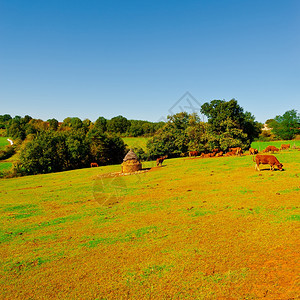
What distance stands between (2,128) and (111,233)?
175 m

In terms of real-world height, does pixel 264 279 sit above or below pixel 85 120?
below

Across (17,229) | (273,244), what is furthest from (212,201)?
(17,229)

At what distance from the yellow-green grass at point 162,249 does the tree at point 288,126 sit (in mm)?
93937

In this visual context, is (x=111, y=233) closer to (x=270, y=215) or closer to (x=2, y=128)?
(x=270, y=215)

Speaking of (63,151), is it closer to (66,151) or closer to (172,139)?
(66,151)

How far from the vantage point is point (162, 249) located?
902cm

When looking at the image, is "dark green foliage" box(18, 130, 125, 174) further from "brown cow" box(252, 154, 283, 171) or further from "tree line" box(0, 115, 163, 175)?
"brown cow" box(252, 154, 283, 171)

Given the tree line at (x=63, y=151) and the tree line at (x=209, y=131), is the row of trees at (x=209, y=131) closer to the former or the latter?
the tree line at (x=209, y=131)

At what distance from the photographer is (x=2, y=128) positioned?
503ft

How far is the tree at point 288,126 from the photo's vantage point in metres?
96.0

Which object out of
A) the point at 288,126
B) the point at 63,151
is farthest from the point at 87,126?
the point at 288,126

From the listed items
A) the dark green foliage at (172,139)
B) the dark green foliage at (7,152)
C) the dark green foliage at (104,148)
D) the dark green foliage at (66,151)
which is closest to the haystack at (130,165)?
the dark green foliage at (66,151)

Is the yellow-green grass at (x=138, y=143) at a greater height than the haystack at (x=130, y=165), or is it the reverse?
the yellow-green grass at (x=138, y=143)

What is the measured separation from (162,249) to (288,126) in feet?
361
